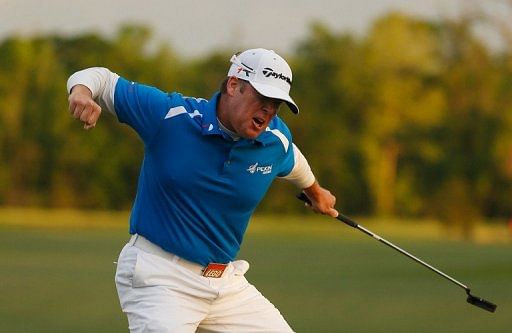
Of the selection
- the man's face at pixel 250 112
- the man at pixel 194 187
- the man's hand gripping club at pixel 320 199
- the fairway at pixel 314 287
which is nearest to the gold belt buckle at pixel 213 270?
the man at pixel 194 187

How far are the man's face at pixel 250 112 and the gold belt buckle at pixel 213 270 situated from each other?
752 mm

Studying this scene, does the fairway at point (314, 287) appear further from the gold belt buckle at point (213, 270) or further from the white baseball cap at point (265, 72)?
the white baseball cap at point (265, 72)

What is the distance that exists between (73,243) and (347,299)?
57.8ft

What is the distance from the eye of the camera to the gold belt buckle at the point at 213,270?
681 cm

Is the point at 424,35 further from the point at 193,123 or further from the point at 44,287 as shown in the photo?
the point at 193,123

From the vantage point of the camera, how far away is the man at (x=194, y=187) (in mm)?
6590

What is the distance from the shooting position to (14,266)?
23188mm

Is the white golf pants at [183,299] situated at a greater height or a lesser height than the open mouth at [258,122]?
lesser

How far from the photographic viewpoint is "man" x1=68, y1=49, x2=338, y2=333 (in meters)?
6.59

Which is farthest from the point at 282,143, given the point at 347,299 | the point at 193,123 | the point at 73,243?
the point at 73,243

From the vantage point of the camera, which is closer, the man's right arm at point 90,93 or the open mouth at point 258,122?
the man's right arm at point 90,93

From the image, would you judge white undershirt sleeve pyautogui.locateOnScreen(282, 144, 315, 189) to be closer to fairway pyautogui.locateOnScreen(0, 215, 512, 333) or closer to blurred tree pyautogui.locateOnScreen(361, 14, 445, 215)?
fairway pyautogui.locateOnScreen(0, 215, 512, 333)

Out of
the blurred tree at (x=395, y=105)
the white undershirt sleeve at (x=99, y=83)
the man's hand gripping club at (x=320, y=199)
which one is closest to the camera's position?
the white undershirt sleeve at (x=99, y=83)

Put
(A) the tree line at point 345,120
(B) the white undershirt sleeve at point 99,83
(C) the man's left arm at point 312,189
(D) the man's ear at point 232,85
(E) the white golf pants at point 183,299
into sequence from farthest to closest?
(A) the tree line at point 345,120 < (C) the man's left arm at point 312,189 < (D) the man's ear at point 232,85 < (E) the white golf pants at point 183,299 < (B) the white undershirt sleeve at point 99,83
